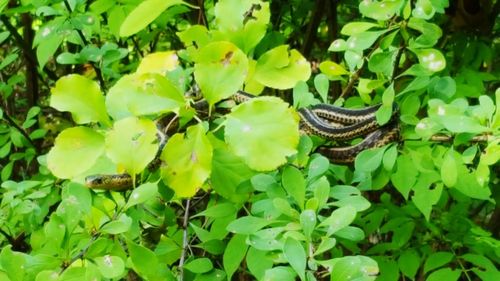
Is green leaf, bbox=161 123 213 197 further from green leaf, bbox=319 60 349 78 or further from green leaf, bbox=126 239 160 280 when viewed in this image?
green leaf, bbox=319 60 349 78

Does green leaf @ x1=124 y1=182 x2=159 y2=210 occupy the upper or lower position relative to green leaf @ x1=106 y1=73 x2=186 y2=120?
lower

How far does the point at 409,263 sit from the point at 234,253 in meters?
0.83

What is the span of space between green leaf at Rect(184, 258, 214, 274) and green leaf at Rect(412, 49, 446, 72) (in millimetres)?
553

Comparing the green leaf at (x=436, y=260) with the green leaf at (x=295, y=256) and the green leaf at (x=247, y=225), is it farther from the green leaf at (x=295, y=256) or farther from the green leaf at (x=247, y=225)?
the green leaf at (x=295, y=256)

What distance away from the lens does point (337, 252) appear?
1.90 meters

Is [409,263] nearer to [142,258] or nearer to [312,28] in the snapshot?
[142,258]

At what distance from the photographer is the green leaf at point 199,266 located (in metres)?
1.15

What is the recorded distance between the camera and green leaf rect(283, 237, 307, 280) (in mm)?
842

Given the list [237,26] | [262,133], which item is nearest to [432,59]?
[237,26]

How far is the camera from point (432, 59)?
125cm

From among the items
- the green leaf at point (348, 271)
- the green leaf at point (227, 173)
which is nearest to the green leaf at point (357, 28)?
the green leaf at point (227, 173)

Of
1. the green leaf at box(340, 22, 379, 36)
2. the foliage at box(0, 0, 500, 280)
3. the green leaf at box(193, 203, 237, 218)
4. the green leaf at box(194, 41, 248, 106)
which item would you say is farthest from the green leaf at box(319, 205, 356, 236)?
the green leaf at box(340, 22, 379, 36)

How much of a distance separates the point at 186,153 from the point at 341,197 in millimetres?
331

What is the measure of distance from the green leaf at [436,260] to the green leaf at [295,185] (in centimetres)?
93
